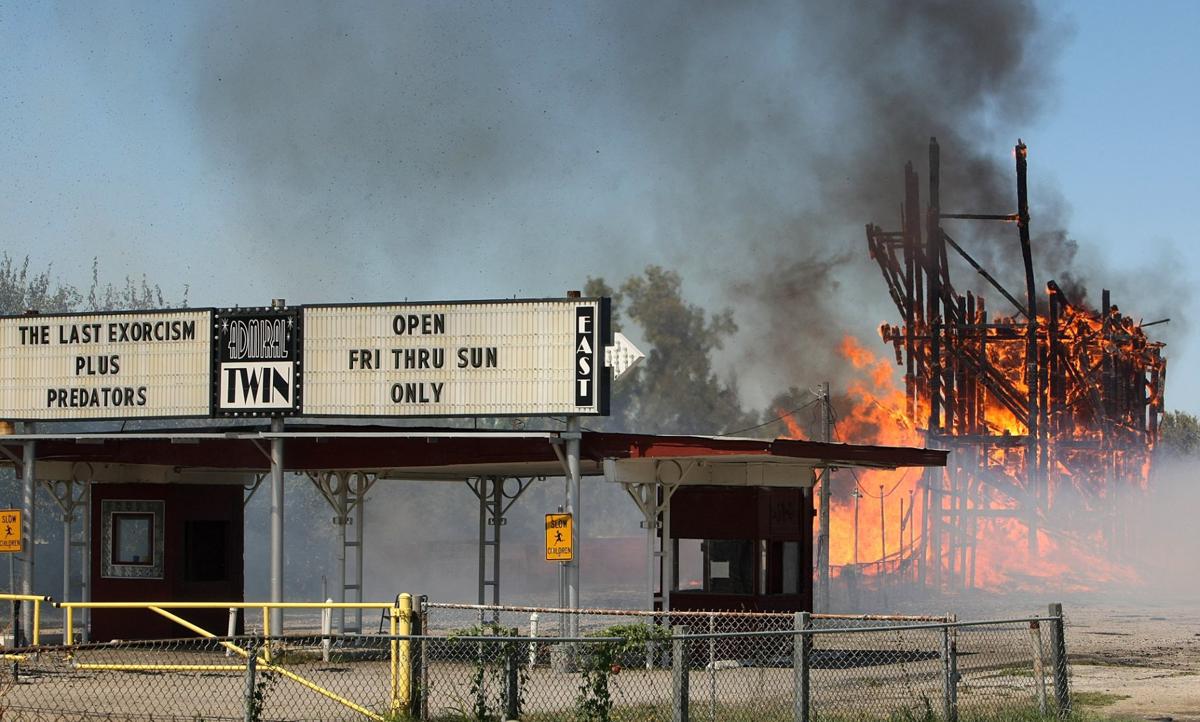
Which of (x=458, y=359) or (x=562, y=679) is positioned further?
(x=458, y=359)

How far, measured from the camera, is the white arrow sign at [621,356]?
2752 cm

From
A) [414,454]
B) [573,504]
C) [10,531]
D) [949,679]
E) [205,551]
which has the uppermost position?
[414,454]

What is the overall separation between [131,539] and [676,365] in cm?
9222

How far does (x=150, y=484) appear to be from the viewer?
103 ft

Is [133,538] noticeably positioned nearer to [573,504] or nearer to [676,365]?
[573,504]

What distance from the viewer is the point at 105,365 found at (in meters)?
28.6

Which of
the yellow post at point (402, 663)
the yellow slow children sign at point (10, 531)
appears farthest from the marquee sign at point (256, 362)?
the yellow post at point (402, 663)

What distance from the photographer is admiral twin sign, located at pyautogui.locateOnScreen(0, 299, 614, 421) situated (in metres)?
26.3

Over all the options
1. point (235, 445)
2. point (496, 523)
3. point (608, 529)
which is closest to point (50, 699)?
point (235, 445)

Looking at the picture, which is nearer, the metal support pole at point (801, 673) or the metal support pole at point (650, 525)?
the metal support pole at point (801, 673)

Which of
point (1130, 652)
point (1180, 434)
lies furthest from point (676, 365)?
point (1130, 652)

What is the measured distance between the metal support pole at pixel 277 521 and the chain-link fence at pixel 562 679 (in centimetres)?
80

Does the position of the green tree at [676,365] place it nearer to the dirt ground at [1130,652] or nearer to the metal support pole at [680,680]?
the dirt ground at [1130,652]

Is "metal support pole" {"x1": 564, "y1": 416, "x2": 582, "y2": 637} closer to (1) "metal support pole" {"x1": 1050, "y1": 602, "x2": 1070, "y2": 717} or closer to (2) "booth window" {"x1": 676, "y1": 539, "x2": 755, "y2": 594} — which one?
(2) "booth window" {"x1": 676, "y1": 539, "x2": 755, "y2": 594}
